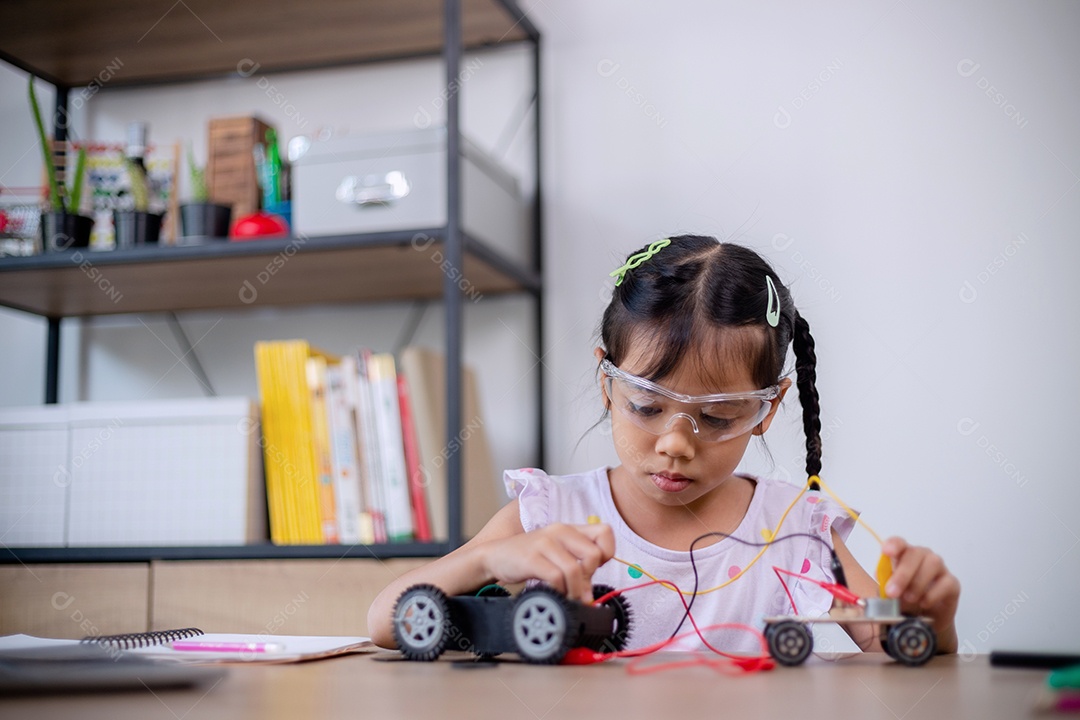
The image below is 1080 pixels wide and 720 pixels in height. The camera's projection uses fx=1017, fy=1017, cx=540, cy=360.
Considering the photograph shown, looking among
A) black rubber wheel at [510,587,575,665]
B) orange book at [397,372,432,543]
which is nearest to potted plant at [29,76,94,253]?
orange book at [397,372,432,543]

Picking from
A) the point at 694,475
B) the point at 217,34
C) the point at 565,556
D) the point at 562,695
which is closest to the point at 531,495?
the point at 694,475

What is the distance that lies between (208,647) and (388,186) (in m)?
1.09

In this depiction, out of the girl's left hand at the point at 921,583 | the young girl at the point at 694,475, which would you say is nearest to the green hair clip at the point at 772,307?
the young girl at the point at 694,475

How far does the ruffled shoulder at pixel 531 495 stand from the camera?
1.25 meters

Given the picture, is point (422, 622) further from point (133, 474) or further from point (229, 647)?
point (133, 474)

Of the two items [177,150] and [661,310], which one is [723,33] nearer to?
[661,310]

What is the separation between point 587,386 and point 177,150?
97 cm

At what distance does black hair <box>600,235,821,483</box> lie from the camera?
1158 millimetres

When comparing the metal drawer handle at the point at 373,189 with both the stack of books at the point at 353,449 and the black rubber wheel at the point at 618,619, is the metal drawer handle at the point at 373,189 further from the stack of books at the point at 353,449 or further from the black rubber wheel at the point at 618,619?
the black rubber wheel at the point at 618,619

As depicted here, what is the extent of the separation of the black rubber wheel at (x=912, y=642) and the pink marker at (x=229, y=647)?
0.47 meters

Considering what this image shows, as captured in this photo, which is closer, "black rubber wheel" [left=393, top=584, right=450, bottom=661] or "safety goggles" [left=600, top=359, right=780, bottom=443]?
"black rubber wheel" [left=393, top=584, right=450, bottom=661]

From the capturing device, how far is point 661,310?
119 cm

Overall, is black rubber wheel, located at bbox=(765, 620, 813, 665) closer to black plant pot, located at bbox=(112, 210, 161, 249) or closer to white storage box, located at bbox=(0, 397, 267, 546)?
white storage box, located at bbox=(0, 397, 267, 546)

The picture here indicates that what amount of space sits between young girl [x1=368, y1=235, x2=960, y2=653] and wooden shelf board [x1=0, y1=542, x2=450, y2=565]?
1.32 ft
